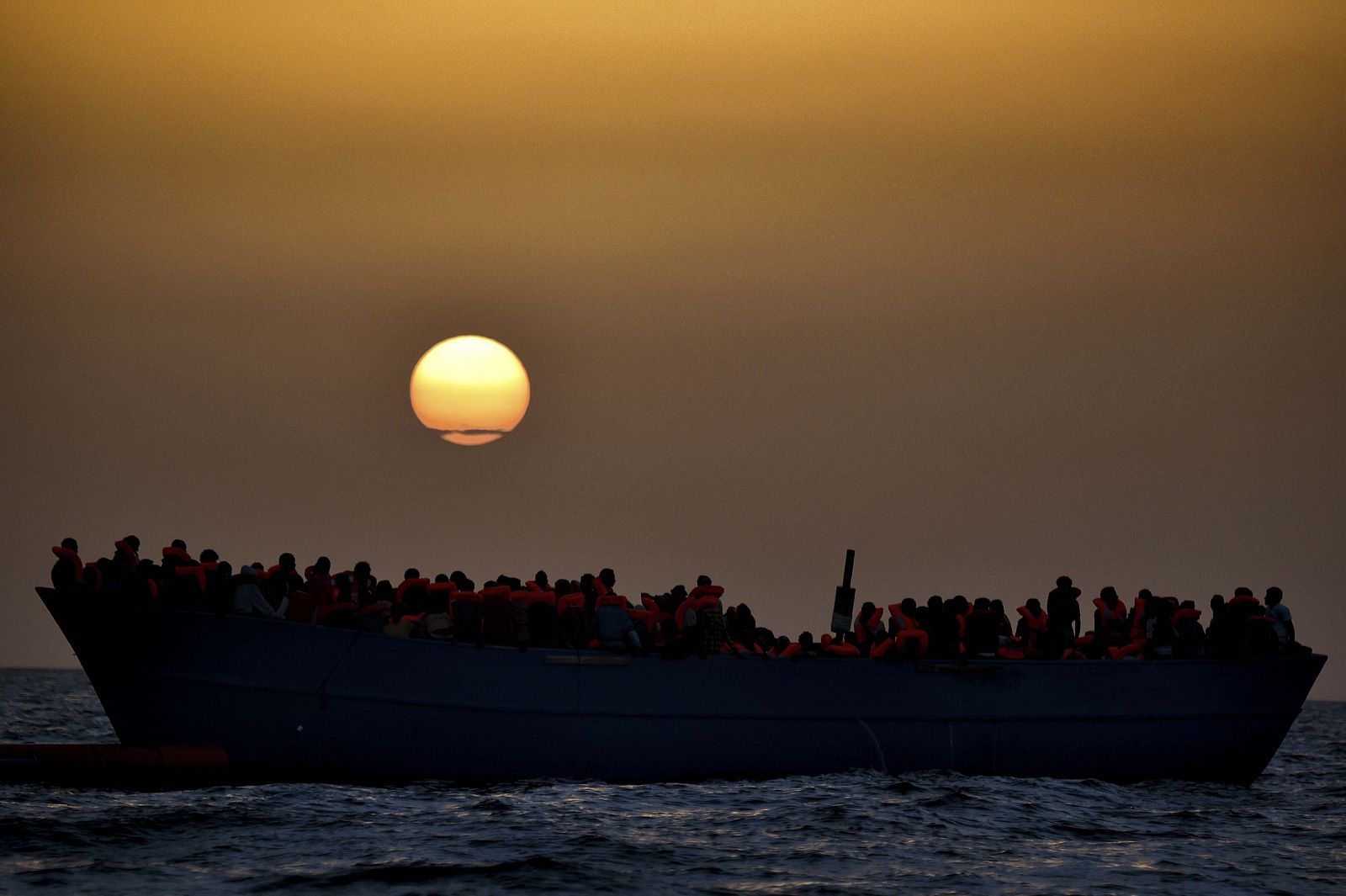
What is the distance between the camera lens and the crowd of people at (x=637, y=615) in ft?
80.2

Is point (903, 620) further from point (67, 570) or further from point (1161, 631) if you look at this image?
point (67, 570)

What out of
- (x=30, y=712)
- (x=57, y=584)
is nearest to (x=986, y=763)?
(x=57, y=584)

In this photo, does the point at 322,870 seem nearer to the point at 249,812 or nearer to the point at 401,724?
the point at 249,812

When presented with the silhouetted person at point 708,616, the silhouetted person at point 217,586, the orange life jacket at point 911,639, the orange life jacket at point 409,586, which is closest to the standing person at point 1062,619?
the orange life jacket at point 911,639

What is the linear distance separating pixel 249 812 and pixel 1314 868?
607 inches

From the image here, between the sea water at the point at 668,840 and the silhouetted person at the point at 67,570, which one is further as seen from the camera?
the silhouetted person at the point at 67,570

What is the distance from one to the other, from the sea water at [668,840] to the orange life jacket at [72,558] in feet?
11.0

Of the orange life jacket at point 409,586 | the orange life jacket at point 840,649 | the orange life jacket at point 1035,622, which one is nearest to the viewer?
the orange life jacket at point 409,586

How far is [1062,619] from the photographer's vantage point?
30.1 metres

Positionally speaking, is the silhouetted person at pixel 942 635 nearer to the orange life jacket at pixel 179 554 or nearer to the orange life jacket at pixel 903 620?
the orange life jacket at pixel 903 620

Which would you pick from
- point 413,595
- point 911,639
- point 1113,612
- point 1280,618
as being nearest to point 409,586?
point 413,595

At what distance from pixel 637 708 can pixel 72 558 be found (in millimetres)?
9633

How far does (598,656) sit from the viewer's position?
1025 inches

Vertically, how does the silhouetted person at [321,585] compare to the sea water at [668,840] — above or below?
above
